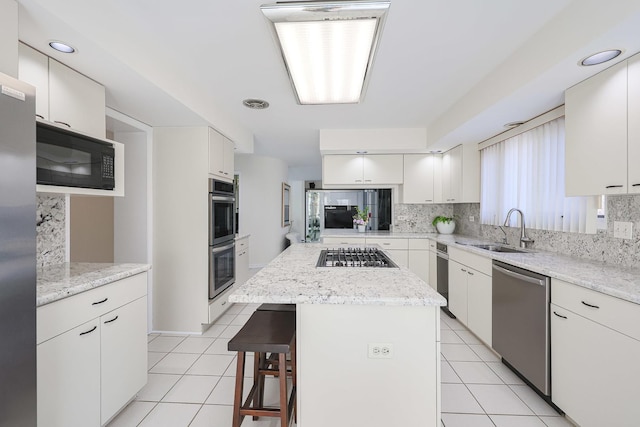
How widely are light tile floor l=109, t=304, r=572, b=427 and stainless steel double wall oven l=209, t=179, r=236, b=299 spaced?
672mm

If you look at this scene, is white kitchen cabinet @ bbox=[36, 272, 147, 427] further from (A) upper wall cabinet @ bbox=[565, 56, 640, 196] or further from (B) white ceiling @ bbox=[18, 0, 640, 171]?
(A) upper wall cabinet @ bbox=[565, 56, 640, 196]

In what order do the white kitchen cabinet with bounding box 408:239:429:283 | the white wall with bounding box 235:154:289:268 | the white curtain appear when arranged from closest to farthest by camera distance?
the white curtain, the white kitchen cabinet with bounding box 408:239:429:283, the white wall with bounding box 235:154:289:268

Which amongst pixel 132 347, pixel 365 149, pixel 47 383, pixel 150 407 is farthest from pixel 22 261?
pixel 365 149

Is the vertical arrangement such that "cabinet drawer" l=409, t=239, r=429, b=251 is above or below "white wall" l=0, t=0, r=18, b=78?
below

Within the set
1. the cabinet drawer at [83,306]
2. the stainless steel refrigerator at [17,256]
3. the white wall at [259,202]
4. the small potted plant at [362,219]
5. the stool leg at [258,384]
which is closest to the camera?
the stainless steel refrigerator at [17,256]

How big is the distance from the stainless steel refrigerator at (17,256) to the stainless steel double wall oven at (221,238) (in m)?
1.85

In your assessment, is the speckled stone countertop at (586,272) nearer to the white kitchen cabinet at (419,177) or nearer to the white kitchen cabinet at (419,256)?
the white kitchen cabinet at (419,256)

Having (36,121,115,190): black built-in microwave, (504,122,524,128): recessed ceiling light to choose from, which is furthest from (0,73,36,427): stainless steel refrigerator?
(504,122,524,128): recessed ceiling light

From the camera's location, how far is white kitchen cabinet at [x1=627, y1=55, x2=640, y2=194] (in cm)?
150

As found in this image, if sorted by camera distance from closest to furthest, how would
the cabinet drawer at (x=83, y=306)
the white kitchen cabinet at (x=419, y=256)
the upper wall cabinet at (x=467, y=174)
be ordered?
the cabinet drawer at (x=83, y=306) → the upper wall cabinet at (x=467, y=174) → the white kitchen cabinet at (x=419, y=256)

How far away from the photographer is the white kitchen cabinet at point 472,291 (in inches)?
100

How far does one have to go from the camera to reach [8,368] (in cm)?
106

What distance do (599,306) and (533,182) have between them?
1640mm

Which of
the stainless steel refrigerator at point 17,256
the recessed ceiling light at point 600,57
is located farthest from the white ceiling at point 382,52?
the stainless steel refrigerator at point 17,256
